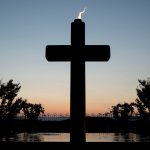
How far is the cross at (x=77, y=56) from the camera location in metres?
3.92

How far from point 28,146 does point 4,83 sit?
43607 millimetres

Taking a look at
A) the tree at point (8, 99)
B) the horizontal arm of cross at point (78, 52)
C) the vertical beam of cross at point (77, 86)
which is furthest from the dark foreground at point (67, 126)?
the vertical beam of cross at point (77, 86)

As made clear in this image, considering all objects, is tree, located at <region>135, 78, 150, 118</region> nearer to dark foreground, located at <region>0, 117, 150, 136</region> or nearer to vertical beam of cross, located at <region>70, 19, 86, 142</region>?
dark foreground, located at <region>0, 117, 150, 136</region>

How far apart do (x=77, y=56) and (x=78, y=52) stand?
6cm

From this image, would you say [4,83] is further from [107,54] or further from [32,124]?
[107,54]

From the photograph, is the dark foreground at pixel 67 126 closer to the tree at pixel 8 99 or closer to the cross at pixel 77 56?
the tree at pixel 8 99

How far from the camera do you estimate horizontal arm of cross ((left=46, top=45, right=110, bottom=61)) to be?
425 centimetres

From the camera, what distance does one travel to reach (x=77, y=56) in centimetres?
427

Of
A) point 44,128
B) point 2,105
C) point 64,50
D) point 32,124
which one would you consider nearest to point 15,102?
point 2,105

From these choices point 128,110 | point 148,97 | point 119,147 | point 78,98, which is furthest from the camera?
point 128,110

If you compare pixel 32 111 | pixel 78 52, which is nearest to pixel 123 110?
pixel 32 111

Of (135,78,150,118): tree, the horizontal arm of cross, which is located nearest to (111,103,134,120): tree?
(135,78,150,118): tree

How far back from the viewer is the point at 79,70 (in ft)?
13.6

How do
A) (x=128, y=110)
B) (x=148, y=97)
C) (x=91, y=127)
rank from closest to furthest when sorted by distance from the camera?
(x=91, y=127), (x=148, y=97), (x=128, y=110)
